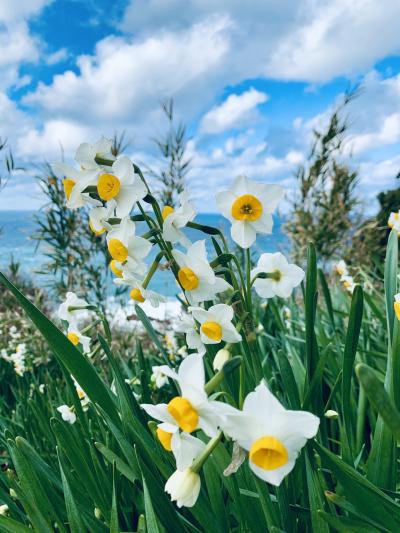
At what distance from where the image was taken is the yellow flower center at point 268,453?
0.52 metres

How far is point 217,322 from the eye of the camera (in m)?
0.74

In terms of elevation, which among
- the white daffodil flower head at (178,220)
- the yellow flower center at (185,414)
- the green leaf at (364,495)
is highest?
the white daffodil flower head at (178,220)

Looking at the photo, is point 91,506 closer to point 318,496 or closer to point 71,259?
point 318,496

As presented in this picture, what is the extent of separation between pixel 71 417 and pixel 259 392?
3.28 ft

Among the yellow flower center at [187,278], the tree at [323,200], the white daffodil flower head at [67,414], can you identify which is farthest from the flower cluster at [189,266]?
the tree at [323,200]

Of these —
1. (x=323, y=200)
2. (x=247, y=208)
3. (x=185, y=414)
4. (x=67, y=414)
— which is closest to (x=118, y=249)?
(x=247, y=208)

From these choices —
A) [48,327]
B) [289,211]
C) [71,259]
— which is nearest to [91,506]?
[48,327]

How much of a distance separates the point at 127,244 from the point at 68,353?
0.75 feet

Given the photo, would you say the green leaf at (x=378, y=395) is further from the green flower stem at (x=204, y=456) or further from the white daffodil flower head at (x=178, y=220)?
the white daffodil flower head at (x=178, y=220)

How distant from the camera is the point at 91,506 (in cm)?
110

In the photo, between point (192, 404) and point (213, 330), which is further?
point (213, 330)

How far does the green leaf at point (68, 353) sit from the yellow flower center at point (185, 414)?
1.12 ft

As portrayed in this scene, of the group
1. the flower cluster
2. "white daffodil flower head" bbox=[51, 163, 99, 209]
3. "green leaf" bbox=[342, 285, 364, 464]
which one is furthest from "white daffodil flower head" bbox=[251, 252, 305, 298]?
"white daffodil flower head" bbox=[51, 163, 99, 209]

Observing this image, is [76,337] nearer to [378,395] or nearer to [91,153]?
[91,153]
